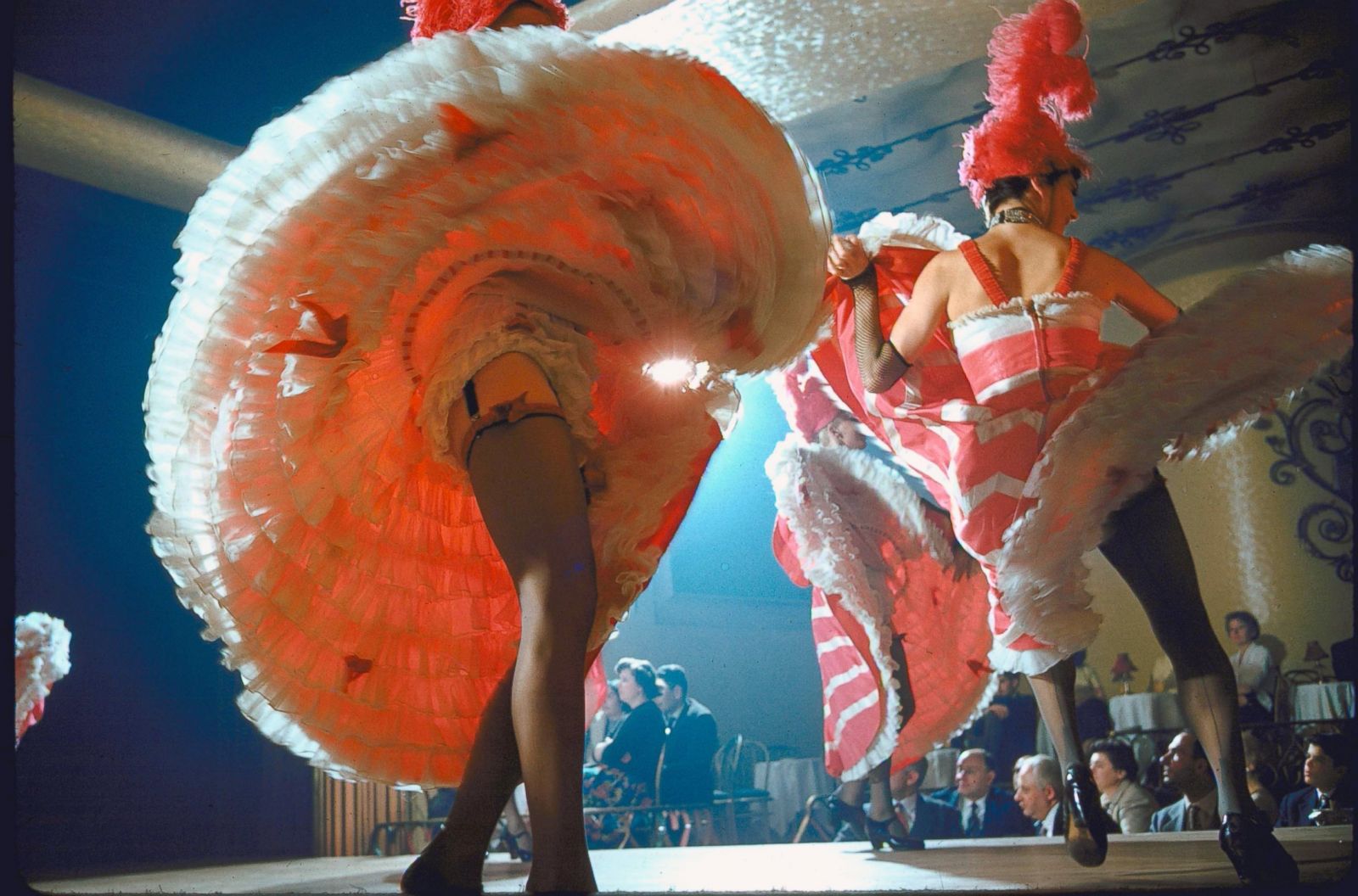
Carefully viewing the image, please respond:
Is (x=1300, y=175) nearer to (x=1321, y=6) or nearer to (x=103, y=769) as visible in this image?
(x=1321, y=6)

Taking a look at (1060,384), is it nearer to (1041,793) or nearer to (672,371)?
(672,371)

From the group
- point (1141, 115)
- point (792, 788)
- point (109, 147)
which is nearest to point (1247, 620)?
point (1141, 115)

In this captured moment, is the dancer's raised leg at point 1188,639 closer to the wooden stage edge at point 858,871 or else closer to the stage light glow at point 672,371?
the wooden stage edge at point 858,871

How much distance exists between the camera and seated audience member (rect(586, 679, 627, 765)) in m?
2.55

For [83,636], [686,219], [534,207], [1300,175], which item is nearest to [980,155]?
[1300,175]

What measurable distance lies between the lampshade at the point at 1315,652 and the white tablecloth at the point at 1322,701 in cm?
4

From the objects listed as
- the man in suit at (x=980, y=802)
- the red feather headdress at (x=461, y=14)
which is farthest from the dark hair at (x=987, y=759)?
the red feather headdress at (x=461, y=14)

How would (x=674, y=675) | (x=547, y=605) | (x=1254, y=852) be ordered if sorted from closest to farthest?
(x=547, y=605), (x=1254, y=852), (x=674, y=675)

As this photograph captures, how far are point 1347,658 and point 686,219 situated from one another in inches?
51.8

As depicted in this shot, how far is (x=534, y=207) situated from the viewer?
1.42 meters

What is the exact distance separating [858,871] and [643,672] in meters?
0.79

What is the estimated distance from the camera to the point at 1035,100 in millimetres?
1985

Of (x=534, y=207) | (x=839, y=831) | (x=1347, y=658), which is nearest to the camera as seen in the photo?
(x=534, y=207)

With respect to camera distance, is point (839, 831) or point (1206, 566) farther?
point (839, 831)
